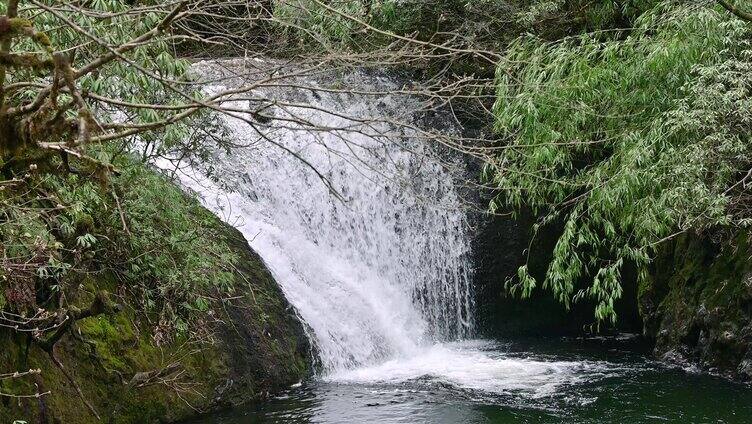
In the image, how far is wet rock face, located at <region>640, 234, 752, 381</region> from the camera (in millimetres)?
8727

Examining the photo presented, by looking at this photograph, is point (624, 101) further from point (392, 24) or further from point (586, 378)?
point (392, 24)

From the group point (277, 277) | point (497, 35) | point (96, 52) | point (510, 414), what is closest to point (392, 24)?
point (497, 35)

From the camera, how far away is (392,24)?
12.0 metres

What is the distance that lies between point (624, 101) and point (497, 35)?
147 inches

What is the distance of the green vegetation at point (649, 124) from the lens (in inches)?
287

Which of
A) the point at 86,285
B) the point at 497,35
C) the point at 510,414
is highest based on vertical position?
the point at 497,35

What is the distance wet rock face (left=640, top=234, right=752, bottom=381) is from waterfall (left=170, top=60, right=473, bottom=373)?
272cm

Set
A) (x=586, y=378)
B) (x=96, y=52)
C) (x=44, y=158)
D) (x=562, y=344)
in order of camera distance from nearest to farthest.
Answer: (x=44, y=158), (x=96, y=52), (x=586, y=378), (x=562, y=344)

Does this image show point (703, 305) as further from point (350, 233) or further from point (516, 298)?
point (350, 233)

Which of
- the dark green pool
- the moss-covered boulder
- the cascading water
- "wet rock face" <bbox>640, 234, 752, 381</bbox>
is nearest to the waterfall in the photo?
the cascading water

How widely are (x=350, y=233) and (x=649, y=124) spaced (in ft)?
14.9

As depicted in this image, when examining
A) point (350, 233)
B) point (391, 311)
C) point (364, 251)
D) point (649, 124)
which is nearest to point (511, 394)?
point (649, 124)

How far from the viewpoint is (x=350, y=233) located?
11375mm

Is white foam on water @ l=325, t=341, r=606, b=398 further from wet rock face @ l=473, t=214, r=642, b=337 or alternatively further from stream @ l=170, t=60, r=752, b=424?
wet rock face @ l=473, t=214, r=642, b=337
